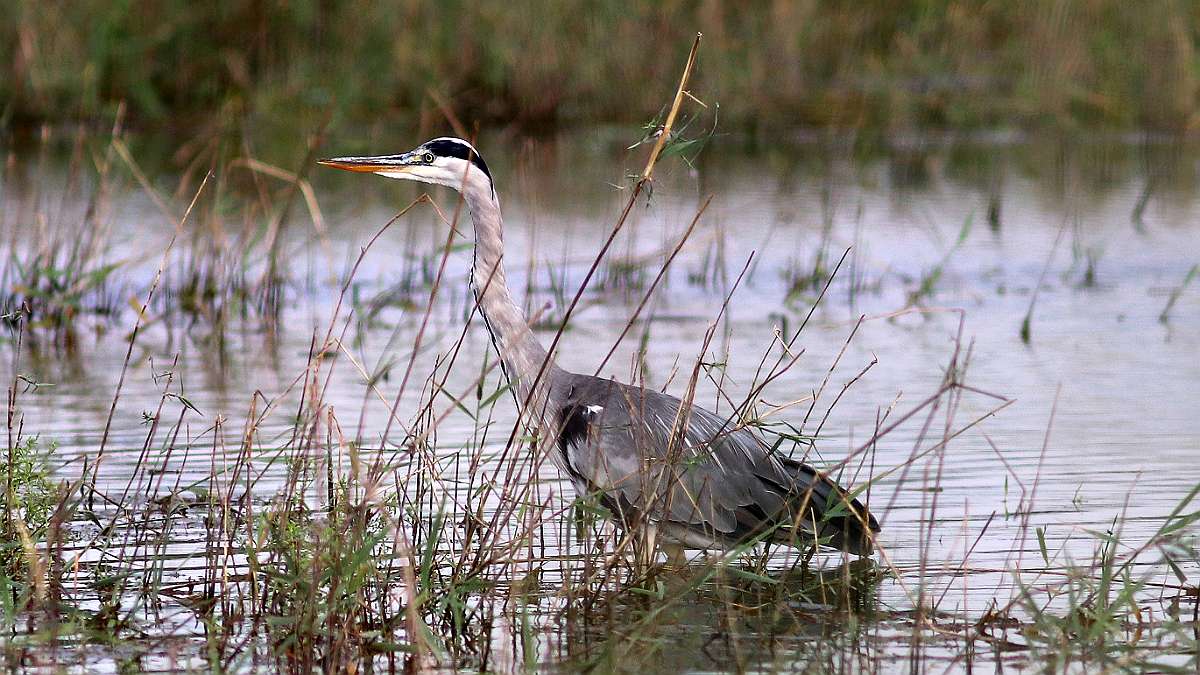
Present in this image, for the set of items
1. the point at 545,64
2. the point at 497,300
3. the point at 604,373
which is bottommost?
the point at 604,373

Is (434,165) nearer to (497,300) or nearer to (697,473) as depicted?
(497,300)

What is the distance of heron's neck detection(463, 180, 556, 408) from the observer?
227 inches

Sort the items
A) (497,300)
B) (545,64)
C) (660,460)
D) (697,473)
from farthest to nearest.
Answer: (545,64), (497,300), (697,473), (660,460)

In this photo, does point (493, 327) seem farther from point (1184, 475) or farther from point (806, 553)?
point (1184, 475)

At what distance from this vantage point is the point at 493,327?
19.0 feet

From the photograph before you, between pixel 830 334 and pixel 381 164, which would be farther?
pixel 830 334

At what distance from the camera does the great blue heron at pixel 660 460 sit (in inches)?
197

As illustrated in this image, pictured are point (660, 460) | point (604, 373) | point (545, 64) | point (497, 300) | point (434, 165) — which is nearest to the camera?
point (660, 460)

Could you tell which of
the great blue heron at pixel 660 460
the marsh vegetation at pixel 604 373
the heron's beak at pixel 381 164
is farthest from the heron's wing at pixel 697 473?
the heron's beak at pixel 381 164

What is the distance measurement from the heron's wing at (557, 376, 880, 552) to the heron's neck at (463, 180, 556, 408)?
230mm

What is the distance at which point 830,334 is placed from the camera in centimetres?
920

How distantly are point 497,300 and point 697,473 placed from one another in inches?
34.3

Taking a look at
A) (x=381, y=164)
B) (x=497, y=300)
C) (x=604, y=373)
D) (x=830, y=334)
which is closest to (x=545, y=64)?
(x=830, y=334)

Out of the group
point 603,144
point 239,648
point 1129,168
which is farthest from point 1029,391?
point 603,144
